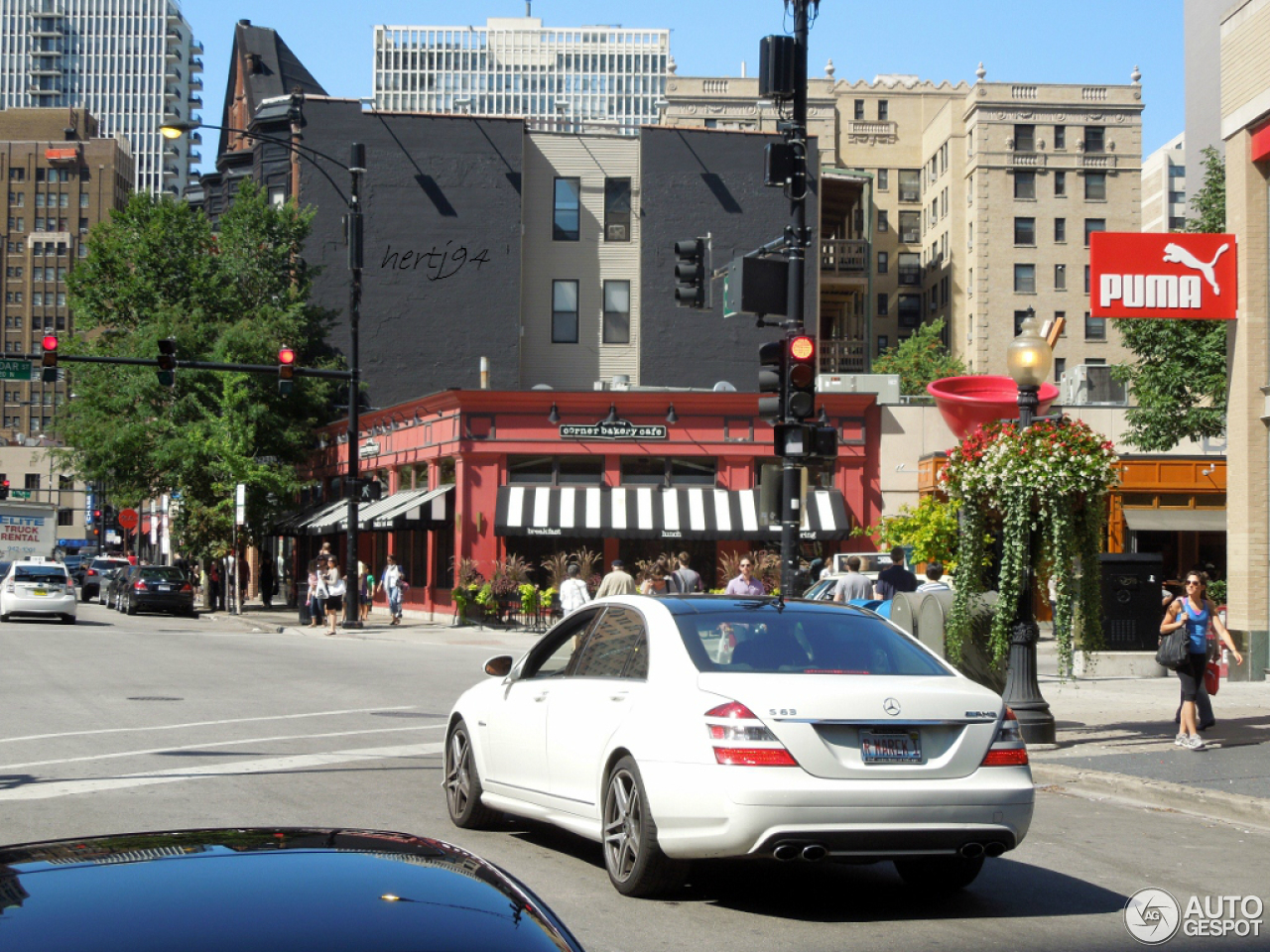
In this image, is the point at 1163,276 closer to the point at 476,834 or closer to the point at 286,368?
the point at 476,834

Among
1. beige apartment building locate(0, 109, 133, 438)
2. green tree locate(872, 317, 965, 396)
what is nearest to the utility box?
green tree locate(872, 317, 965, 396)

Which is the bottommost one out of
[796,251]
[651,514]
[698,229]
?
[651,514]

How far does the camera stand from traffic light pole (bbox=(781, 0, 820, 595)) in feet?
53.9

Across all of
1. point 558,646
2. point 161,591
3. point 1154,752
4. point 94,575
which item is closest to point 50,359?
point 161,591

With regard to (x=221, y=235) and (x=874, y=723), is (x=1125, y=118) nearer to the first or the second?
(x=221, y=235)

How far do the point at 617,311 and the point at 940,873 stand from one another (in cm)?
4178

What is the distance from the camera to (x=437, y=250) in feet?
159

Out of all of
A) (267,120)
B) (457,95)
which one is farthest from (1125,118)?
(457,95)

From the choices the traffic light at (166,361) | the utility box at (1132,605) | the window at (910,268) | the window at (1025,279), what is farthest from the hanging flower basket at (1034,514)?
the window at (910,268)

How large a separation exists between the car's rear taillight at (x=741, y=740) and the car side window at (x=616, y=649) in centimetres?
70

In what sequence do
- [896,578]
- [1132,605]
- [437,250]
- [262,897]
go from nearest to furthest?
[262,897] → [896,578] → [1132,605] → [437,250]

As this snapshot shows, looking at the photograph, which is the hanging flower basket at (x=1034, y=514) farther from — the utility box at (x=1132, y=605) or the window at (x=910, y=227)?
the window at (x=910, y=227)

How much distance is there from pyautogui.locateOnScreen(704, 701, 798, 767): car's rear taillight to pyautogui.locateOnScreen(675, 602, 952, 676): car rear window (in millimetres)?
409

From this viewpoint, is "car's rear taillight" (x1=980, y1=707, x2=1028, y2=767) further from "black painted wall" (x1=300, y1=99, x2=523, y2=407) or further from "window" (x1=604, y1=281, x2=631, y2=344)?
"window" (x1=604, y1=281, x2=631, y2=344)
